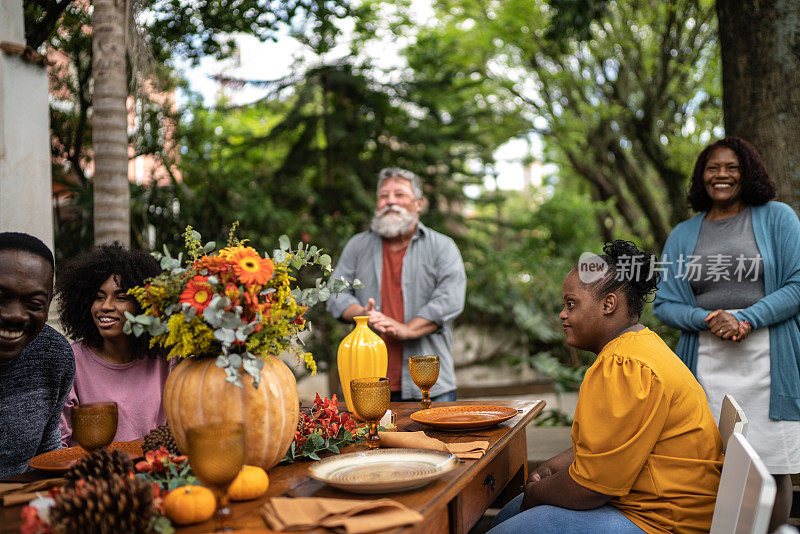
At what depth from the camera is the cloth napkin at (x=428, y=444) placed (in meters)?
1.97

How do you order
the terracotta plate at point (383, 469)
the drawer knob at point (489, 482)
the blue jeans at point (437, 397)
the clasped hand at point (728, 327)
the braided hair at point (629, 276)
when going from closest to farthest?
the terracotta plate at point (383, 469) → the drawer knob at point (489, 482) → the braided hair at point (629, 276) → the clasped hand at point (728, 327) → the blue jeans at point (437, 397)

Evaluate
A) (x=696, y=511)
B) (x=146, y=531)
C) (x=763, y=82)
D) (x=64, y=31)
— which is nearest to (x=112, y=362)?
(x=146, y=531)

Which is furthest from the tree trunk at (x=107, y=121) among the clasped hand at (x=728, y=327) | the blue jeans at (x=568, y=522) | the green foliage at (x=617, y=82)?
the green foliage at (x=617, y=82)

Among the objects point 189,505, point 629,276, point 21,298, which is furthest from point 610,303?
point 21,298

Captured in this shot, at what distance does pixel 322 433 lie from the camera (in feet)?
7.08

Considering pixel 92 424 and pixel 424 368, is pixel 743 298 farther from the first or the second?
pixel 92 424

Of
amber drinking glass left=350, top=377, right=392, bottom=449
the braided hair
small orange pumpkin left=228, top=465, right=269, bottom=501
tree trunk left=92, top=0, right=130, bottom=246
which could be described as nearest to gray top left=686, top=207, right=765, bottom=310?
the braided hair

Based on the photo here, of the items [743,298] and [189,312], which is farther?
[743,298]

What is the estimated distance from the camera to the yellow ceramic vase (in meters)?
2.63

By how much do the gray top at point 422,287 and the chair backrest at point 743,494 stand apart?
6.76 feet

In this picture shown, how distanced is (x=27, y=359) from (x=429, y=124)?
19.2ft

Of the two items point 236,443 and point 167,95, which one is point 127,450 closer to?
point 236,443

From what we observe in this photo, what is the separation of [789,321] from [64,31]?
6066mm

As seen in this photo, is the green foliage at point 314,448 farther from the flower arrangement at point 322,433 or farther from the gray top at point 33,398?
the gray top at point 33,398
